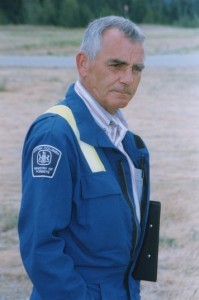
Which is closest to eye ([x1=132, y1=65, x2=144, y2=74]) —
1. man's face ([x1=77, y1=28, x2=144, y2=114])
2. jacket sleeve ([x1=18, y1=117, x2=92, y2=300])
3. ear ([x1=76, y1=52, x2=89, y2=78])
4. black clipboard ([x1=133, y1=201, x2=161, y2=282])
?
man's face ([x1=77, y1=28, x2=144, y2=114])

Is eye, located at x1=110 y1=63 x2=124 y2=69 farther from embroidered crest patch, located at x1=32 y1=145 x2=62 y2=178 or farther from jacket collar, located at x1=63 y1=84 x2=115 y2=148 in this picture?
embroidered crest patch, located at x1=32 y1=145 x2=62 y2=178

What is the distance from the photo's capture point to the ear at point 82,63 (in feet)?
5.00

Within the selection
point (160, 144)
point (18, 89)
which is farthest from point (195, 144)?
point (18, 89)

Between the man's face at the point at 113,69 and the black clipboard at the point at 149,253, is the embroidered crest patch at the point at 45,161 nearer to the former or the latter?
the man's face at the point at 113,69

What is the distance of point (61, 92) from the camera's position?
3.03 meters

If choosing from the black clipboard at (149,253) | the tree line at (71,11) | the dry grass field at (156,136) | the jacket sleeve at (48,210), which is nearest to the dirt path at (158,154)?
the dry grass field at (156,136)

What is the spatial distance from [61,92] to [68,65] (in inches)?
5.7

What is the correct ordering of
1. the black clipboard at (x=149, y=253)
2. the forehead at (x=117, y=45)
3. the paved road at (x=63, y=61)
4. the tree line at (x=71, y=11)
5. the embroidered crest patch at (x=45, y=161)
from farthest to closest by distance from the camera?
the paved road at (x=63, y=61), the tree line at (x=71, y=11), the black clipboard at (x=149, y=253), the forehead at (x=117, y=45), the embroidered crest patch at (x=45, y=161)

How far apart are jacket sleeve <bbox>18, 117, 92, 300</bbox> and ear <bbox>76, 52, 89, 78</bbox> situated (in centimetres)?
16

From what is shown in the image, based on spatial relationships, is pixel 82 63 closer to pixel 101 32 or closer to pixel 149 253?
pixel 101 32

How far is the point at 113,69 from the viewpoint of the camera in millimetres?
1519

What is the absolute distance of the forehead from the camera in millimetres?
1484

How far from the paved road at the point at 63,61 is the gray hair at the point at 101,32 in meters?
1.40

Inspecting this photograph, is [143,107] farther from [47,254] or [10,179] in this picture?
[47,254]
